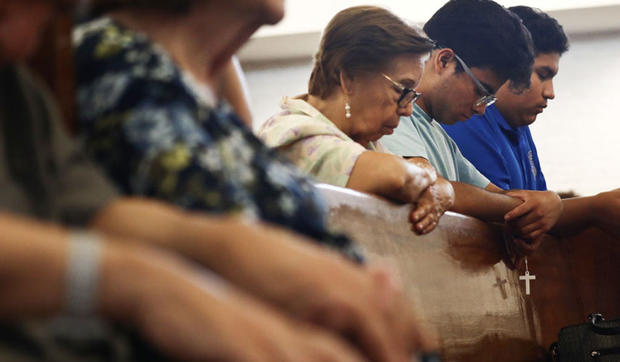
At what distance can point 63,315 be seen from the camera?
641 millimetres

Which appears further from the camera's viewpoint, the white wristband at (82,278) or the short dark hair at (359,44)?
the short dark hair at (359,44)

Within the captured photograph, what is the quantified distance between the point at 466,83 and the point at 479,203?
93cm

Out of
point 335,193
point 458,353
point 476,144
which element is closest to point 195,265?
point 335,193

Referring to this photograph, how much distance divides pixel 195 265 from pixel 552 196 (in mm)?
2681

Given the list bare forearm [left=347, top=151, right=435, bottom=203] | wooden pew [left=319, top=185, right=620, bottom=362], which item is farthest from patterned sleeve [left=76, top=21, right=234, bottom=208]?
bare forearm [left=347, top=151, right=435, bottom=203]

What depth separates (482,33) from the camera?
385cm

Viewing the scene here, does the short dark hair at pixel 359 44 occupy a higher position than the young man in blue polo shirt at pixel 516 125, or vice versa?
the short dark hair at pixel 359 44

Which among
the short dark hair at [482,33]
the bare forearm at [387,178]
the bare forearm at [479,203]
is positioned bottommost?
the bare forearm at [479,203]

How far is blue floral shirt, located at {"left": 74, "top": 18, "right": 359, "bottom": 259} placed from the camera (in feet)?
2.81

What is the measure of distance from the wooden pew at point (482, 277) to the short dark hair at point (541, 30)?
1.27 meters

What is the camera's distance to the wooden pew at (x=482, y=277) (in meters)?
2.05

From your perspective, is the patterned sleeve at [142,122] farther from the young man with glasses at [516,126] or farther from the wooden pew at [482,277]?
the young man with glasses at [516,126]

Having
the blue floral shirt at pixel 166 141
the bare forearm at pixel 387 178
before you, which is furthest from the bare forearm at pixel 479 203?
the blue floral shirt at pixel 166 141

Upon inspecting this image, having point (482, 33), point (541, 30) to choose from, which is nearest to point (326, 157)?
point (482, 33)
